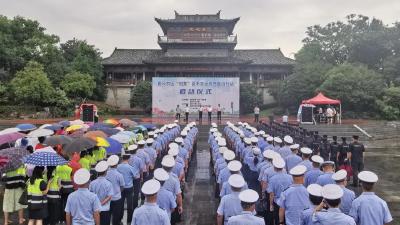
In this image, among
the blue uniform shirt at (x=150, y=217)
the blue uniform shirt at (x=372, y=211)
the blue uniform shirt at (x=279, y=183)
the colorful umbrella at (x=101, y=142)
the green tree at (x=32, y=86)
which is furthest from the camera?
the green tree at (x=32, y=86)

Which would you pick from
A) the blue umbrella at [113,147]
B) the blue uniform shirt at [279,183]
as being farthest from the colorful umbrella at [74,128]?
the blue uniform shirt at [279,183]

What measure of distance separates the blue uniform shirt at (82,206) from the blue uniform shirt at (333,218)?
9.05ft

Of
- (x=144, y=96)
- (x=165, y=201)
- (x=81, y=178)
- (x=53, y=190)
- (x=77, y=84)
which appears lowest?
(x=53, y=190)

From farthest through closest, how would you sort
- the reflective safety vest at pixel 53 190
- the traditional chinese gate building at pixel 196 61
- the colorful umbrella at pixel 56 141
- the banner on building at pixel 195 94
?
the traditional chinese gate building at pixel 196 61 < the banner on building at pixel 195 94 < the colorful umbrella at pixel 56 141 < the reflective safety vest at pixel 53 190

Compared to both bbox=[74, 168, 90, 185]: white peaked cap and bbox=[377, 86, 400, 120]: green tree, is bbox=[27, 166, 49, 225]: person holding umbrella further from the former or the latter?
bbox=[377, 86, 400, 120]: green tree

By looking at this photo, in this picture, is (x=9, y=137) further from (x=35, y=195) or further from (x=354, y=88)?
(x=354, y=88)

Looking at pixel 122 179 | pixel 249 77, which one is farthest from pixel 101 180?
pixel 249 77

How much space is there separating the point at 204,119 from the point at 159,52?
16.0m

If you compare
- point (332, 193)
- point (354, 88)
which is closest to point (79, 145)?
point (332, 193)

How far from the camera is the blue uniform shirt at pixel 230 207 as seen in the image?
4.93 m

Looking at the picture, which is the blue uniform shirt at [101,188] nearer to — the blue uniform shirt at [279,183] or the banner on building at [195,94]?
the blue uniform shirt at [279,183]

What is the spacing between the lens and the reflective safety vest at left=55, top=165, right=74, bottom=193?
689 cm

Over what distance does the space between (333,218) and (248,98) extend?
3168 cm

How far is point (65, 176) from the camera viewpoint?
22.7 feet
